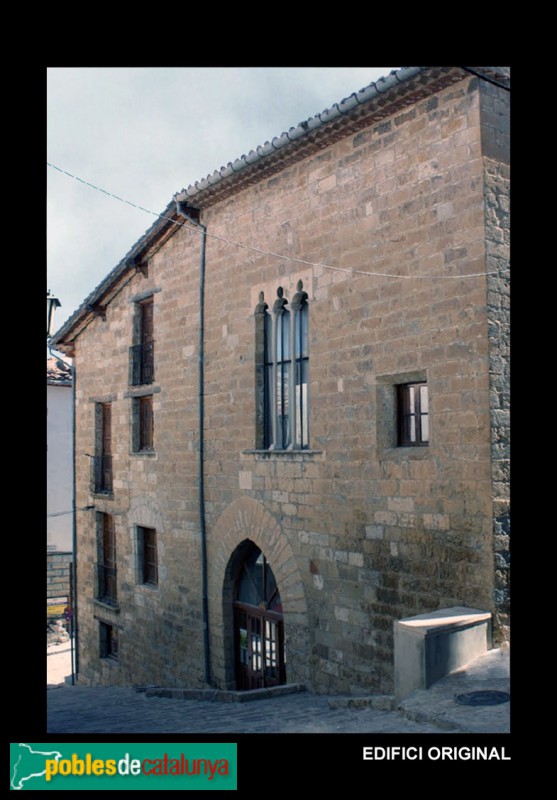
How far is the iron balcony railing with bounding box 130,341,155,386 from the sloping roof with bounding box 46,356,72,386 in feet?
24.8

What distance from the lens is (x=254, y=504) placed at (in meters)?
9.94

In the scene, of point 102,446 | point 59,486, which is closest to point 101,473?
point 102,446

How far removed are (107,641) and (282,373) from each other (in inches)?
299

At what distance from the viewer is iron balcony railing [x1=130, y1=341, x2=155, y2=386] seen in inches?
517

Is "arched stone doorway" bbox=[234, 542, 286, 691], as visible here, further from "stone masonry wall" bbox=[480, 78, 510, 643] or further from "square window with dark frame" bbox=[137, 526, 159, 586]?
"stone masonry wall" bbox=[480, 78, 510, 643]

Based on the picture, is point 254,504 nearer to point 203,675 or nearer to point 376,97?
point 203,675

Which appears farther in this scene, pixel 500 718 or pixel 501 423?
pixel 501 423

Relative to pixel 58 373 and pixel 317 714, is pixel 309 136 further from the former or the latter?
pixel 58 373

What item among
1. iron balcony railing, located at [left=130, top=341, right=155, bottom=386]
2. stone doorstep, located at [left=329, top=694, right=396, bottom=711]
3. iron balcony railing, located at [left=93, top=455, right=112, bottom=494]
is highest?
iron balcony railing, located at [left=130, top=341, right=155, bottom=386]

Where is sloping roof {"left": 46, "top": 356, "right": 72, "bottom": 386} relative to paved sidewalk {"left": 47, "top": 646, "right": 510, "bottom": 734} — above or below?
above

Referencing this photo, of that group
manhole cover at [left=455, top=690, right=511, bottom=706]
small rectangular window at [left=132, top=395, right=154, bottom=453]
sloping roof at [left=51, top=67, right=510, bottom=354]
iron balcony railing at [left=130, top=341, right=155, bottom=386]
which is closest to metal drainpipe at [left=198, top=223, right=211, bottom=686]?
sloping roof at [left=51, top=67, right=510, bottom=354]

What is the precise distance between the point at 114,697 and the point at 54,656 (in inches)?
316

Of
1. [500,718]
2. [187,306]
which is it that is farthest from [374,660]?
[187,306]

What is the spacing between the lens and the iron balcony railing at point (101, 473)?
14.8 meters
